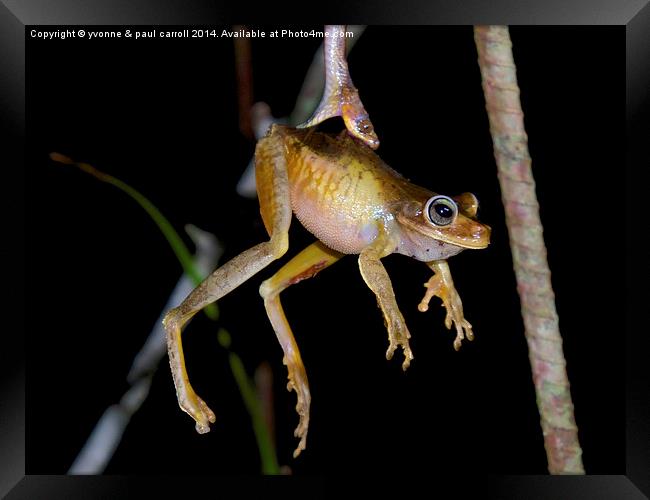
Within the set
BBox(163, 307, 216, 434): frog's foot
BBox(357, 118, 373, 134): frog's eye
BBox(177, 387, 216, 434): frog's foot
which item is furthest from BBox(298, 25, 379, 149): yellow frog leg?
BBox(177, 387, 216, 434): frog's foot

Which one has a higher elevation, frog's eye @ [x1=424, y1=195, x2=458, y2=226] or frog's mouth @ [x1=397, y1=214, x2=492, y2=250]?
frog's eye @ [x1=424, y1=195, x2=458, y2=226]

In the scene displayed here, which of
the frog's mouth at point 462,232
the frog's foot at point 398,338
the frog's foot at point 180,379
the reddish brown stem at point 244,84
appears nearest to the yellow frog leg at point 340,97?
the reddish brown stem at point 244,84

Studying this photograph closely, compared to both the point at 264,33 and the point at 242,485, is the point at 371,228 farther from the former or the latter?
the point at 242,485

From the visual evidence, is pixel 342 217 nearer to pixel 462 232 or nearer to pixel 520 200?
pixel 462 232

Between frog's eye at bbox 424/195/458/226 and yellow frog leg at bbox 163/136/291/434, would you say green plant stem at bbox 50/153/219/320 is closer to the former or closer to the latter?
yellow frog leg at bbox 163/136/291/434

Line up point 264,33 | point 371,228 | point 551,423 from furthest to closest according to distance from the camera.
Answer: point 551,423 → point 264,33 → point 371,228

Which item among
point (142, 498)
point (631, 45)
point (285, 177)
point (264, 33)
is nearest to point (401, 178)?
point (285, 177)

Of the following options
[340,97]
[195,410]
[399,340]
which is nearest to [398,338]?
[399,340]
